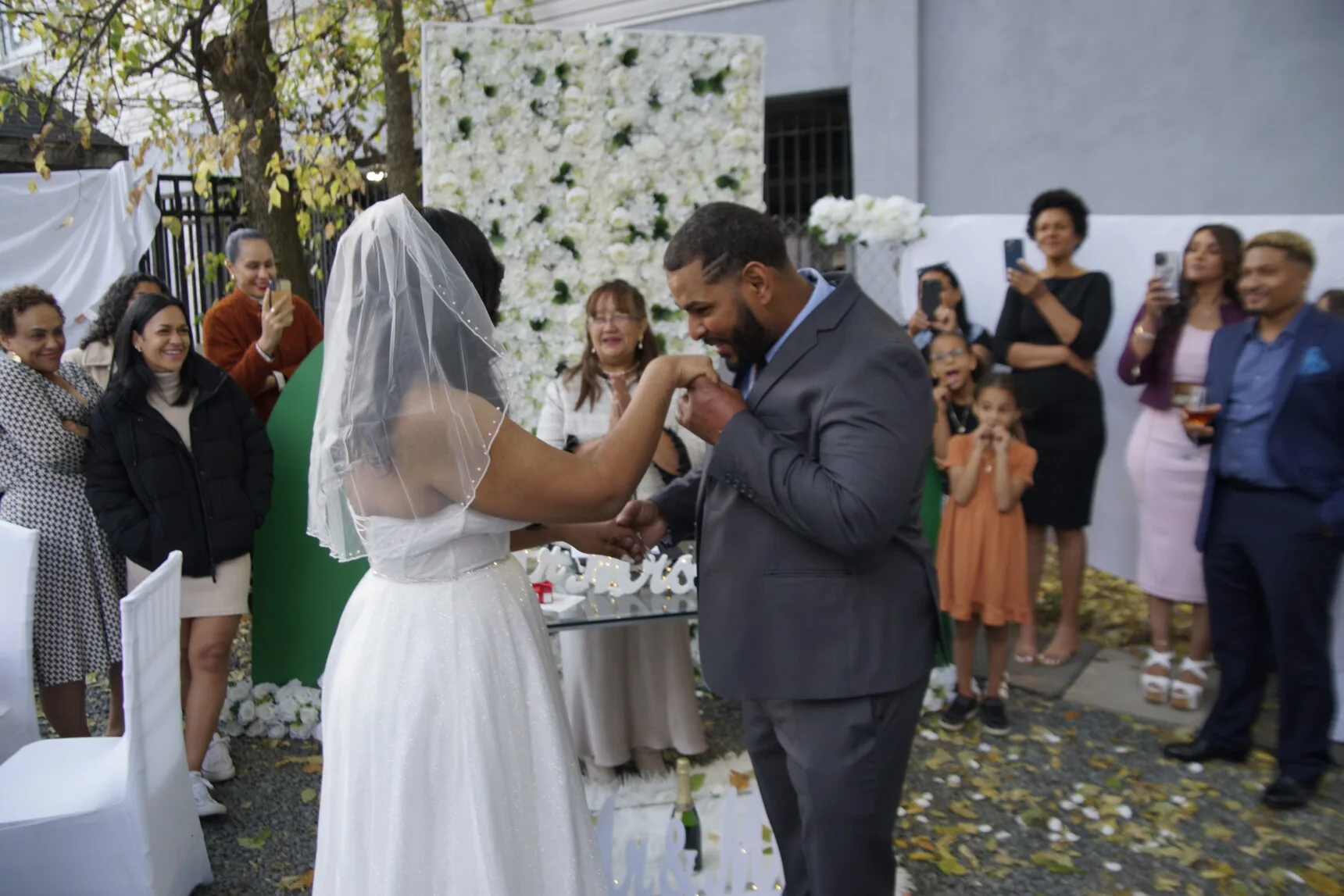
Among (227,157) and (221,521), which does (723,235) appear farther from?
(227,157)

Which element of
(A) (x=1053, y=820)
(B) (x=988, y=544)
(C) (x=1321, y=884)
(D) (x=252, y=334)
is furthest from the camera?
(D) (x=252, y=334)

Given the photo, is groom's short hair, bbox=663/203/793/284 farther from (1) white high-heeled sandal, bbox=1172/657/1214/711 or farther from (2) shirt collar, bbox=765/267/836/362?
(1) white high-heeled sandal, bbox=1172/657/1214/711

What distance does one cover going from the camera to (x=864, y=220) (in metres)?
5.36

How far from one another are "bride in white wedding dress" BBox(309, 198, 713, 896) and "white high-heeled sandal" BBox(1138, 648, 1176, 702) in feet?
11.0

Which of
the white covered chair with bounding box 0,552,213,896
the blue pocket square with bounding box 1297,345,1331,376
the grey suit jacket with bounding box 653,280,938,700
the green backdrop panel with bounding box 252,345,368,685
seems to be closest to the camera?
the grey suit jacket with bounding box 653,280,938,700

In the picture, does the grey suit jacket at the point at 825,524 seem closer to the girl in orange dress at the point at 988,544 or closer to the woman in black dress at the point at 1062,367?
the girl in orange dress at the point at 988,544

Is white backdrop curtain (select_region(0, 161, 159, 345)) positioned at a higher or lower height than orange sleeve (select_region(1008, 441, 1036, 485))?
higher

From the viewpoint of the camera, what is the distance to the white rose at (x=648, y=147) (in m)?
4.93

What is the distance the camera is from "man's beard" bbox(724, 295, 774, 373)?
84.4 inches

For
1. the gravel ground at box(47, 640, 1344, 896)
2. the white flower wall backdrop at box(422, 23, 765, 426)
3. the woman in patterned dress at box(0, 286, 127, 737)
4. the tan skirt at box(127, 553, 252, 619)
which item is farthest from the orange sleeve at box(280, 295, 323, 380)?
the gravel ground at box(47, 640, 1344, 896)

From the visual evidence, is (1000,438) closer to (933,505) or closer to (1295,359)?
(933,505)

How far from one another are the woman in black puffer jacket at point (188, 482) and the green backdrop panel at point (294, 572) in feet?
1.08

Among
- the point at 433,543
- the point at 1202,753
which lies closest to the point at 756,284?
the point at 433,543

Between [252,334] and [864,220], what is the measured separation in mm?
3123
